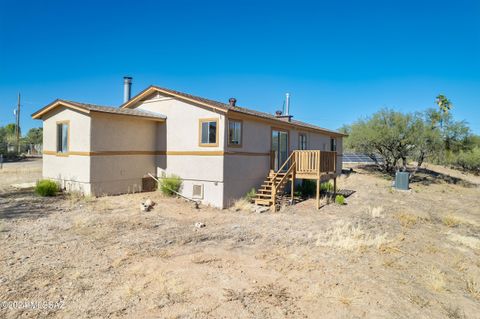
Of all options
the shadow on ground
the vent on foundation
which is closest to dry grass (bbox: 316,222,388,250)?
the vent on foundation

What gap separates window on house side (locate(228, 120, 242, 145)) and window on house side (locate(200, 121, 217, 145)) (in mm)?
567

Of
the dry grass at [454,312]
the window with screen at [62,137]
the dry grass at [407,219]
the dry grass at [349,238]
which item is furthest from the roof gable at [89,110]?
the dry grass at [454,312]

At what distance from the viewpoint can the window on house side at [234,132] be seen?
11.7 m

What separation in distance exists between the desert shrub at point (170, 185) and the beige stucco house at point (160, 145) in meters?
0.28

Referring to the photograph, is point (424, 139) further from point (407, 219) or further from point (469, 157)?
point (407, 219)

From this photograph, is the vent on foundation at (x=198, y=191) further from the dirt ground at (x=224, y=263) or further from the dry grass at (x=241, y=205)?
the dry grass at (x=241, y=205)

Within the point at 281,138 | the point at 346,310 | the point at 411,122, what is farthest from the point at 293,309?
the point at 411,122

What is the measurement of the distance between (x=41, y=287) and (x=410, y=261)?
297 inches

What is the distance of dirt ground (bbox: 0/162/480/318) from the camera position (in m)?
4.70

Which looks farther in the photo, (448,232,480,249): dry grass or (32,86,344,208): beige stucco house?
(32,86,344,208): beige stucco house

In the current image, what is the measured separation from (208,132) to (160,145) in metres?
2.80

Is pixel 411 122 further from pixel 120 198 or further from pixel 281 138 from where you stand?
pixel 120 198

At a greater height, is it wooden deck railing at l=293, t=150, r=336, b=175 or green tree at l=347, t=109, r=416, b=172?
green tree at l=347, t=109, r=416, b=172

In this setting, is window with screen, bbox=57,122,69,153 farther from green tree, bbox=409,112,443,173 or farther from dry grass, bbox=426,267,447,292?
green tree, bbox=409,112,443,173
